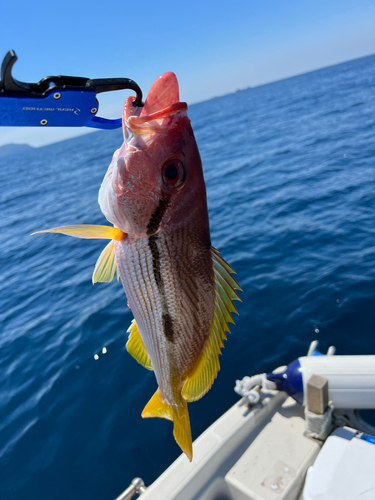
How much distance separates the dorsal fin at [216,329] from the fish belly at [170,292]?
0.05 metres

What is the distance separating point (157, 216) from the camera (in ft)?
5.50

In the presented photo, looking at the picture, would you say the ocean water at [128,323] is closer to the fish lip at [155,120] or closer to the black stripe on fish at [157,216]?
the black stripe on fish at [157,216]

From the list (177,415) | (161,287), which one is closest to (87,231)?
(161,287)

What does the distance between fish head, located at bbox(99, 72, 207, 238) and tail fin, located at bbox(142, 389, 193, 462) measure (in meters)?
1.02

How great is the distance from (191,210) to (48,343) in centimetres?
806

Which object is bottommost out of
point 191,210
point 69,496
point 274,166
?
point 69,496

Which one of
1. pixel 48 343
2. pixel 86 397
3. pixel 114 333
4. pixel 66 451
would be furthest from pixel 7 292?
pixel 66 451

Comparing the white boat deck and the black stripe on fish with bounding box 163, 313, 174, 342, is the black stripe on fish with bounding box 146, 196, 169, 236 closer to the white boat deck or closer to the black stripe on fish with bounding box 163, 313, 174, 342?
the black stripe on fish with bounding box 163, 313, 174, 342

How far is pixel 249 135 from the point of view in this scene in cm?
2989

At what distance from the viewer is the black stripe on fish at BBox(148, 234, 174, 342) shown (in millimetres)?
1713

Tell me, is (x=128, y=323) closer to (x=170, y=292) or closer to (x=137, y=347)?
(x=137, y=347)

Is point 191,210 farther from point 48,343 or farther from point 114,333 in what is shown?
point 48,343

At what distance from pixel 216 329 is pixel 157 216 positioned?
2.30ft

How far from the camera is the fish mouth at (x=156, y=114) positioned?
1571 mm
